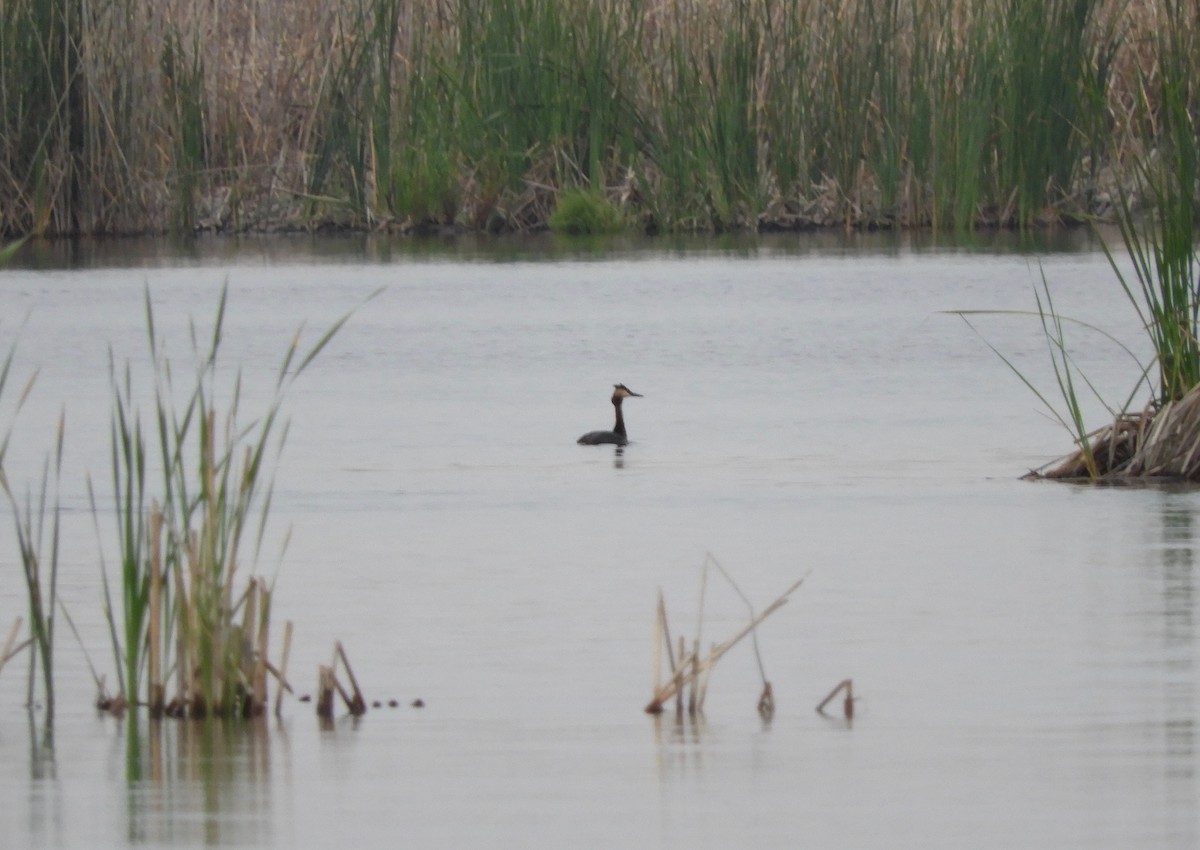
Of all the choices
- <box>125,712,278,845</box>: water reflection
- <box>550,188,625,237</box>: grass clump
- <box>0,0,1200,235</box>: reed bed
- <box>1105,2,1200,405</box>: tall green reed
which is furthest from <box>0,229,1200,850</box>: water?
<box>550,188,625,237</box>: grass clump

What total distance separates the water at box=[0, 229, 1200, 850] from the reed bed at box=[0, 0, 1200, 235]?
516 centimetres

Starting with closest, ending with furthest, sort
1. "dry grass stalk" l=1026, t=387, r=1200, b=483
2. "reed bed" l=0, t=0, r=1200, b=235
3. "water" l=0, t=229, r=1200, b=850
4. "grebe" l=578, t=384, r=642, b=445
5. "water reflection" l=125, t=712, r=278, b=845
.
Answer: "water reflection" l=125, t=712, r=278, b=845 < "water" l=0, t=229, r=1200, b=850 < "dry grass stalk" l=1026, t=387, r=1200, b=483 < "grebe" l=578, t=384, r=642, b=445 < "reed bed" l=0, t=0, r=1200, b=235

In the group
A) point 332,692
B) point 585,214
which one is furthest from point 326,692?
point 585,214

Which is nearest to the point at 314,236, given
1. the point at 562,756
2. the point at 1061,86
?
the point at 1061,86

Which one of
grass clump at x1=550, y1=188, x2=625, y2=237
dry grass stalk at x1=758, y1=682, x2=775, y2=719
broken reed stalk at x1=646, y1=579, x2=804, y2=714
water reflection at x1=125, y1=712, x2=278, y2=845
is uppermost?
grass clump at x1=550, y1=188, x2=625, y2=237

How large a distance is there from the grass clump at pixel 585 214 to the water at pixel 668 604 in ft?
19.1

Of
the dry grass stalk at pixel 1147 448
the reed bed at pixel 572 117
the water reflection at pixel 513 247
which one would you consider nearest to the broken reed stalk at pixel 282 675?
the dry grass stalk at pixel 1147 448

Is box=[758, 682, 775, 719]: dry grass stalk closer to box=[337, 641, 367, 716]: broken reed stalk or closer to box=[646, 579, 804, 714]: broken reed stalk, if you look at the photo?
box=[646, 579, 804, 714]: broken reed stalk

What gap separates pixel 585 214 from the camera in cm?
1795

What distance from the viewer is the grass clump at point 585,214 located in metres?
17.9

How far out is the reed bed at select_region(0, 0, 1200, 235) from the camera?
55.9 ft

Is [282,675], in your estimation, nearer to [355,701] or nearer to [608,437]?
[355,701]

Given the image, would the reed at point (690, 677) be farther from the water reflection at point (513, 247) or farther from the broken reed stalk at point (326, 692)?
the water reflection at point (513, 247)

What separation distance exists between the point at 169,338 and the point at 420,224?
6.40m
